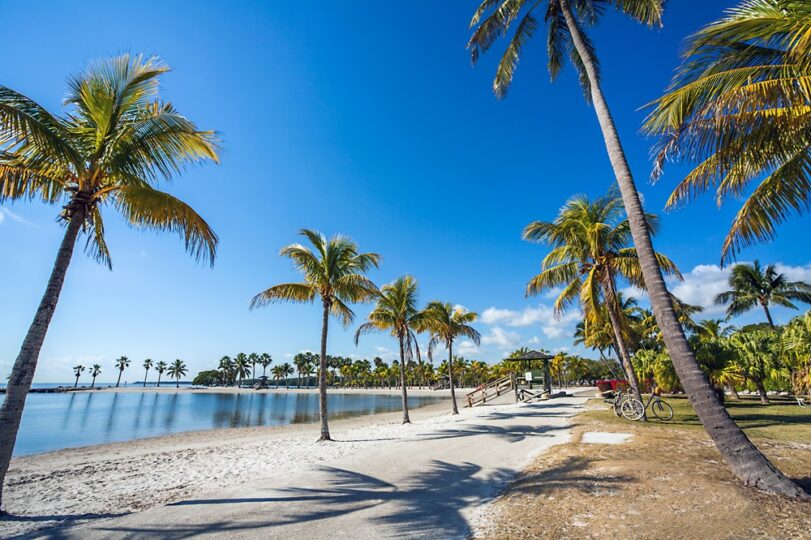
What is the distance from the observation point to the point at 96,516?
5672mm

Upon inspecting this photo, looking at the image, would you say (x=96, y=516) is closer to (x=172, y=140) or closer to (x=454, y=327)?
(x=172, y=140)

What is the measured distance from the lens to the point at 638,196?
24.8ft

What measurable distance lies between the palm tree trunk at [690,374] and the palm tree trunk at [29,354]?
36.0 ft

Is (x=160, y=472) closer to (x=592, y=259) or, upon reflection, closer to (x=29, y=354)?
(x=29, y=354)

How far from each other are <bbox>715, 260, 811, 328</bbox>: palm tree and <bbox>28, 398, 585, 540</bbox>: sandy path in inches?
1387

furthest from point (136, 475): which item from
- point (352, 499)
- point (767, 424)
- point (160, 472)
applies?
point (767, 424)

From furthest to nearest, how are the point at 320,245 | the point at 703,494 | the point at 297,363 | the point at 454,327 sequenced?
1. the point at 297,363
2. the point at 454,327
3. the point at 320,245
4. the point at 703,494

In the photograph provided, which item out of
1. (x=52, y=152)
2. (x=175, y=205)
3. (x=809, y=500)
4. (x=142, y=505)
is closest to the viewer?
(x=809, y=500)

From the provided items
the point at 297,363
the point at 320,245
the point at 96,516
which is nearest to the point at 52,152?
the point at 96,516

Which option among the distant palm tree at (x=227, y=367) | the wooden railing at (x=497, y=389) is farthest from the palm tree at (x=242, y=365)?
the wooden railing at (x=497, y=389)

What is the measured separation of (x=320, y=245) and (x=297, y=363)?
429 feet

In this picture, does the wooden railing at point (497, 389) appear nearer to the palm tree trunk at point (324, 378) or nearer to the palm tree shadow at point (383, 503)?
the palm tree trunk at point (324, 378)

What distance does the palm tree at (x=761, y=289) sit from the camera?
102ft

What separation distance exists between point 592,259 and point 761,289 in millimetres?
28948
